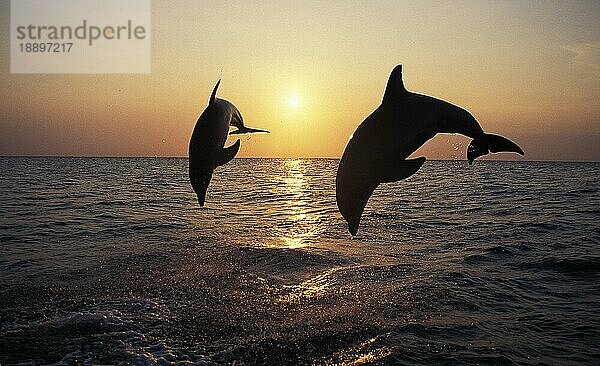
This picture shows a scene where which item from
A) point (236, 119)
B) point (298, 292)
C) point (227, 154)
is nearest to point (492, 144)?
point (236, 119)

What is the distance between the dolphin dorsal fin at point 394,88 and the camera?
14.7 feet

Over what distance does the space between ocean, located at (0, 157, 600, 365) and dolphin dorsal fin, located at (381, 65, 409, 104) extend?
5277 mm

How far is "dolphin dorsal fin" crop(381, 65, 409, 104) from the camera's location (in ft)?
14.7

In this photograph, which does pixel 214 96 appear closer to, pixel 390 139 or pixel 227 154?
pixel 227 154

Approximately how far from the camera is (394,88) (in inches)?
182

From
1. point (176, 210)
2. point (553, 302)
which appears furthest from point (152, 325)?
point (176, 210)

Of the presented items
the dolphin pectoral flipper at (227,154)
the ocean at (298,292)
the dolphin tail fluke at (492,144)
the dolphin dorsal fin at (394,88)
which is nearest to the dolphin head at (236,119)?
the dolphin pectoral flipper at (227,154)

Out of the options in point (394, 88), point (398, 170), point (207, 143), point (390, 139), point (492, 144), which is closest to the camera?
point (207, 143)

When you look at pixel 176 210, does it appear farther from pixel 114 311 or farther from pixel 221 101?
pixel 221 101

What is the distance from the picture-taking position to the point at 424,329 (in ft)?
32.0

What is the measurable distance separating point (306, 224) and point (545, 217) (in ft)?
42.0

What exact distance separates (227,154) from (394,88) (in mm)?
1678

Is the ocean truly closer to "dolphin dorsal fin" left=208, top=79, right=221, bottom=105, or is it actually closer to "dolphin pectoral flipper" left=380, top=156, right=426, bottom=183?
"dolphin pectoral flipper" left=380, top=156, right=426, bottom=183

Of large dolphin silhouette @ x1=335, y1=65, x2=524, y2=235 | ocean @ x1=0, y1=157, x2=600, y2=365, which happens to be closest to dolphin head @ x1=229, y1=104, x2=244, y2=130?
large dolphin silhouette @ x1=335, y1=65, x2=524, y2=235
